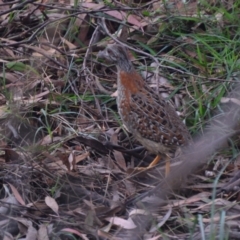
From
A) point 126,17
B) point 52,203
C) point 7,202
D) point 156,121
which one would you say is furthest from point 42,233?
point 126,17

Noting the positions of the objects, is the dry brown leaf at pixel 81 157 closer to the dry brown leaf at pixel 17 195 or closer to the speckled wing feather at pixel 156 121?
the speckled wing feather at pixel 156 121

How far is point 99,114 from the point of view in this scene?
259 inches

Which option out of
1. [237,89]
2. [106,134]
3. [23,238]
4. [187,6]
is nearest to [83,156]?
[106,134]

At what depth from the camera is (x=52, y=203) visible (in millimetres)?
5492

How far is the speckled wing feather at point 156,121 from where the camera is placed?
228 inches

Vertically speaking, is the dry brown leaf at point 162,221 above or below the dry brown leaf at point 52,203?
below

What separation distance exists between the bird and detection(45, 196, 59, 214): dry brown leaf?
0.87 m

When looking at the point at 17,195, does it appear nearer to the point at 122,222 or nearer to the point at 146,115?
the point at 122,222

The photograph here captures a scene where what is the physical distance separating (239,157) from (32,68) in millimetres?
2158

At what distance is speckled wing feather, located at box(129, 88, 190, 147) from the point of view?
19.0 ft

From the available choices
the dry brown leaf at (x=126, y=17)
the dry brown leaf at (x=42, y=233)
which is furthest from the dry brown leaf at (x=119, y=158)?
the dry brown leaf at (x=126, y=17)

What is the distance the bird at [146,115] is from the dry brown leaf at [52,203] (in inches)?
34.2

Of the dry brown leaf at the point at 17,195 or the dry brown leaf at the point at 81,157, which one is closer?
the dry brown leaf at the point at 17,195

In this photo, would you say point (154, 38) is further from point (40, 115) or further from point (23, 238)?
point (23, 238)
